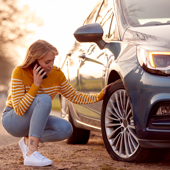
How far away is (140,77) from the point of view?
3.28m

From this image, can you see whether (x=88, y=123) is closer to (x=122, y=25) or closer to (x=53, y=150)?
(x=53, y=150)

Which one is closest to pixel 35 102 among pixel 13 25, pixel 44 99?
pixel 44 99

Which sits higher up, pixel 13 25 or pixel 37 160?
pixel 13 25

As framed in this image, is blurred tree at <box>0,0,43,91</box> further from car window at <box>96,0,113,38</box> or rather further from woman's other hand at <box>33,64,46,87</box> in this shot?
woman's other hand at <box>33,64,46,87</box>

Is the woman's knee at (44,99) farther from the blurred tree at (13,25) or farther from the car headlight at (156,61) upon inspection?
the blurred tree at (13,25)

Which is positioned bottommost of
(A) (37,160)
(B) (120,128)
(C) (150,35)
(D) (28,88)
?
(A) (37,160)

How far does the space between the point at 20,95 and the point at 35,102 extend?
0.15m

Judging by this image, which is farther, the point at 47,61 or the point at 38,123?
the point at 47,61

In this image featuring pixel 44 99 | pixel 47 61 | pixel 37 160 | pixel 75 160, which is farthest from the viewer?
pixel 75 160

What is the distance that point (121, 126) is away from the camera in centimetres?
387

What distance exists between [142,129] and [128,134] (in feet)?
1.52

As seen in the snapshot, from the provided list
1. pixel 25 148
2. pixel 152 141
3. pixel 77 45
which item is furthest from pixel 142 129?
pixel 77 45

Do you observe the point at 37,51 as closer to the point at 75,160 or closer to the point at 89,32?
the point at 89,32

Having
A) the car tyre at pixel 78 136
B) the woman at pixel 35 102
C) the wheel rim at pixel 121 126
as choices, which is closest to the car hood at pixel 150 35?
the wheel rim at pixel 121 126
